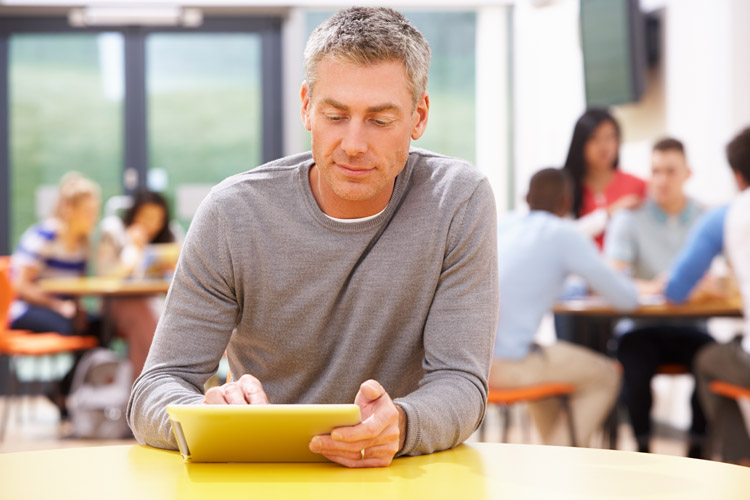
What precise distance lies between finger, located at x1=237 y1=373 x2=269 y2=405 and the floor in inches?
131

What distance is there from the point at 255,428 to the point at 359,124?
47 centimetres

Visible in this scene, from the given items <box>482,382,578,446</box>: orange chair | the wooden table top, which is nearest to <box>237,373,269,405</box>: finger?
<box>482,382,578,446</box>: orange chair

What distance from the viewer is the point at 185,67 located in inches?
293

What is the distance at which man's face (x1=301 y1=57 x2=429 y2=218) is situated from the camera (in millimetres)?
1357

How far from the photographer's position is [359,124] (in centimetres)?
136

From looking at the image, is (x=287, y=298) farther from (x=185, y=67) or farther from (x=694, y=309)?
(x=185, y=67)

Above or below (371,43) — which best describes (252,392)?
below

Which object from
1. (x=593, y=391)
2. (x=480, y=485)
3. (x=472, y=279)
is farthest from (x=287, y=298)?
(x=593, y=391)

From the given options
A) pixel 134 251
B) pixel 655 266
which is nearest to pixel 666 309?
pixel 655 266

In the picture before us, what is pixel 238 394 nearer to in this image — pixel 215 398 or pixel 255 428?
pixel 215 398

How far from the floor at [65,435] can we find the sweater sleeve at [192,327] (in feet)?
10.5

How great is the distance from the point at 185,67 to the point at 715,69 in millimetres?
3961

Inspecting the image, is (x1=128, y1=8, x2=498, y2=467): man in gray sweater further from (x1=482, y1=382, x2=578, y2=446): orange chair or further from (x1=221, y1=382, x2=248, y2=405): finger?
(x1=482, y1=382, x2=578, y2=446): orange chair

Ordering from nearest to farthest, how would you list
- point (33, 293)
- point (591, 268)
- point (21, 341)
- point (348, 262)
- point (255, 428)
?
point (255, 428) < point (348, 262) < point (591, 268) < point (21, 341) < point (33, 293)
